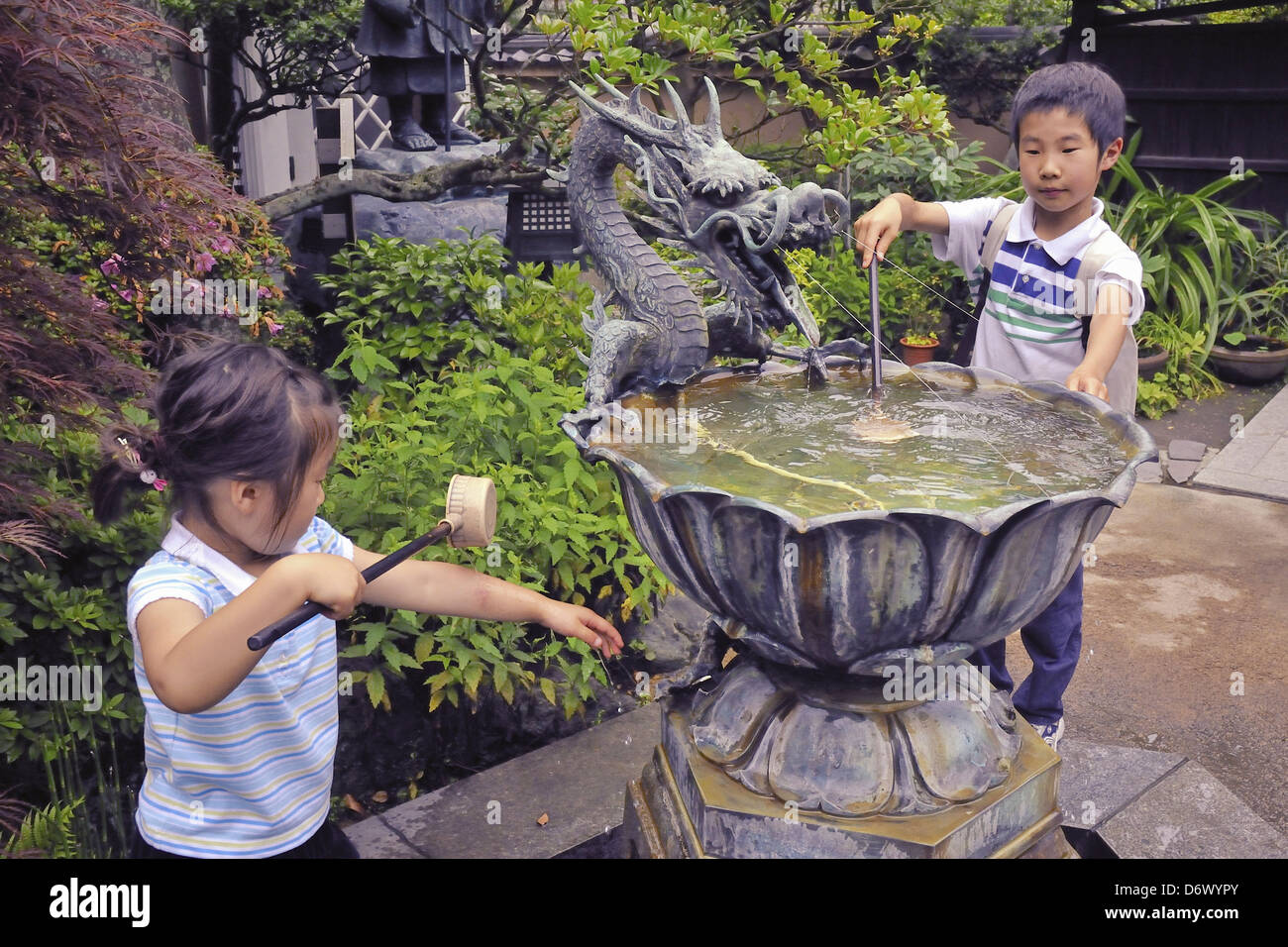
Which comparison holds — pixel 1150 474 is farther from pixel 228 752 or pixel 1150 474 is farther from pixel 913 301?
pixel 228 752

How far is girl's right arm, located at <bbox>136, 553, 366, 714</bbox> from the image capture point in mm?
1597

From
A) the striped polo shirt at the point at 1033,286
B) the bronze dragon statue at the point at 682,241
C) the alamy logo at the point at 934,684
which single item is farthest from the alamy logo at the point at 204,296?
the striped polo shirt at the point at 1033,286

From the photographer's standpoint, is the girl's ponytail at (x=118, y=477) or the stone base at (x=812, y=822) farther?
the stone base at (x=812, y=822)

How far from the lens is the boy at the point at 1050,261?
2668mm

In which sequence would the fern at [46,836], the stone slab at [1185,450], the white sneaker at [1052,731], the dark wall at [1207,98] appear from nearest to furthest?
the fern at [46,836] → the white sneaker at [1052,731] → the stone slab at [1185,450] → the dark wall at [1207,98]

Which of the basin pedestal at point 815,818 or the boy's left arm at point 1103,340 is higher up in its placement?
the boy's left arm at point 1103,340

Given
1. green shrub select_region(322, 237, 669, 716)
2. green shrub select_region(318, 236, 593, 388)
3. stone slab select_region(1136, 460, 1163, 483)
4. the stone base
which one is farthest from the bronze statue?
the stone base

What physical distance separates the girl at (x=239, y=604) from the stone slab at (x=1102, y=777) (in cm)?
153

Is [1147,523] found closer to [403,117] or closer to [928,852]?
[928,852]

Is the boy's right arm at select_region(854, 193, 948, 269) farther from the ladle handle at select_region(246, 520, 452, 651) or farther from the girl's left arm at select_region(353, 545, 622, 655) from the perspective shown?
the ladle handle at select_region(246, 520, 452, 651)

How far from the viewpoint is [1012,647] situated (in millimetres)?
4191

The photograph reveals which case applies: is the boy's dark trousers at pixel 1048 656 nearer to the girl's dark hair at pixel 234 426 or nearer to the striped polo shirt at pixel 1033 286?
the striped polo shirt at pixel 1033 286

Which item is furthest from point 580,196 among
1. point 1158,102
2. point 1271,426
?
point 1158,102
